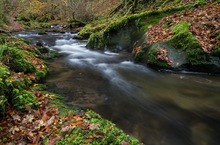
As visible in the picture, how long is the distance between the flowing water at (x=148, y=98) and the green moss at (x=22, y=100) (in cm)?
82

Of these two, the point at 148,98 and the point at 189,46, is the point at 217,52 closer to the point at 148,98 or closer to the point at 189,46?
the point at 189,46

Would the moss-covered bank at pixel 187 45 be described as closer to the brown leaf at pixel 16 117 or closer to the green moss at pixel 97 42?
the green moss at pixel 97 42

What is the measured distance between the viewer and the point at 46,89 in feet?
17.7

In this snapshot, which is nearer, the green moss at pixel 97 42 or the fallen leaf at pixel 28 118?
the fallen leaf at pixel 28 118

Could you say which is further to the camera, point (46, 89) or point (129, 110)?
point (46, 89)

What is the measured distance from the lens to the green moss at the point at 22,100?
3938 millimetres

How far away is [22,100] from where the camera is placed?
402 centimetres

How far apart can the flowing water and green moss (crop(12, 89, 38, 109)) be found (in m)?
0.82

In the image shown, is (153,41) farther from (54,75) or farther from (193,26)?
(54,75)

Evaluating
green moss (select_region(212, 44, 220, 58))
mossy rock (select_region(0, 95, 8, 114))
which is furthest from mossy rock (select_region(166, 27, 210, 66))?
mossy rock (select_region(0, 95, 8, 114))

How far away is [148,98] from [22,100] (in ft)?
9.84

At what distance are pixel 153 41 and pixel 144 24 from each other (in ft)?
6.93

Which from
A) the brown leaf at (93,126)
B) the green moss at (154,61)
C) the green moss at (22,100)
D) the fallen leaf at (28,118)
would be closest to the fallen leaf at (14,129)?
the fallen leaf at (28,118)

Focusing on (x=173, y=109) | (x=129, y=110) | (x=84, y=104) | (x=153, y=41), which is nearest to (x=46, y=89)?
(x=84, y=104)
